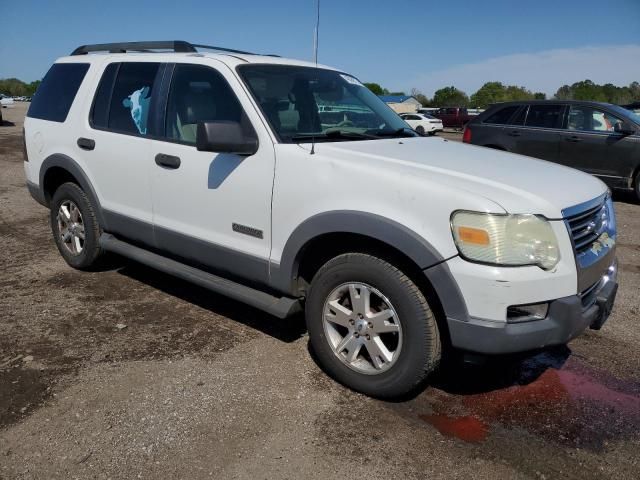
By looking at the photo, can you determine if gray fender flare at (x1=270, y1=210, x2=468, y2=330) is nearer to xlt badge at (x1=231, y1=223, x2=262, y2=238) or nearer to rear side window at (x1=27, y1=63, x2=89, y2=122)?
xlt badge at (x1=231, y1=223, x2=262, y2=238)

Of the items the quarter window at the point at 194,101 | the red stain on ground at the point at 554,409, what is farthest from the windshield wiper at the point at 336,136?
the red stain on ground at the point at 554,409

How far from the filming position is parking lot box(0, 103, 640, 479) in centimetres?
251

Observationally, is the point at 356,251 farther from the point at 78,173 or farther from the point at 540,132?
the point at 540,132

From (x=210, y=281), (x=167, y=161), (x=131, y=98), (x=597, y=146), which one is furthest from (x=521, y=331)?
(x=597, y=146)

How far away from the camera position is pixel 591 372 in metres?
3.46

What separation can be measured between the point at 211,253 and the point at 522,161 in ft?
6.84

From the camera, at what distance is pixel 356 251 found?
3.01 meters

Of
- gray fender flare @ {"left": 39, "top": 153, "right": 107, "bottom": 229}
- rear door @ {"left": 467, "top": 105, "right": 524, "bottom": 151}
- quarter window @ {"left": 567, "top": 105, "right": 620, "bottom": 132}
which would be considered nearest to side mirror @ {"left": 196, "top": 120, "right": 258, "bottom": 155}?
gray fender flare @ {"left": 39, "top": 153, "right": 107, "bottom": 229}

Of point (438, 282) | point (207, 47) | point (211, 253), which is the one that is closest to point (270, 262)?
point (211, 253)

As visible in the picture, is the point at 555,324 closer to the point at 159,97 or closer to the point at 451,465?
the point at 451,465

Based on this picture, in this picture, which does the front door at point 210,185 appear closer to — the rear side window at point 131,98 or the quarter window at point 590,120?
the rear side window at point 131,98

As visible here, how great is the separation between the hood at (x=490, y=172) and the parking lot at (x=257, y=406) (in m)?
0.79

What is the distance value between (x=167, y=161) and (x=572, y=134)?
7.91 m

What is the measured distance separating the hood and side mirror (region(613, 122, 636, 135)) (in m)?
6.49
